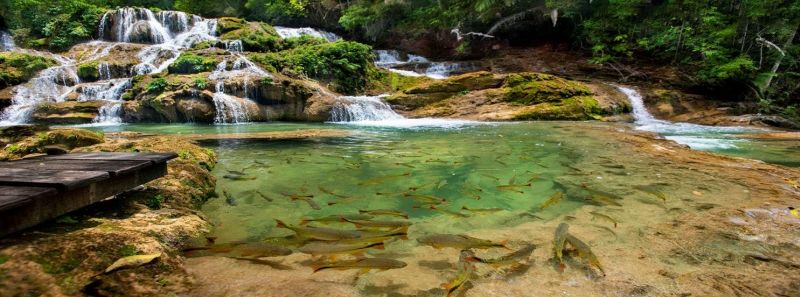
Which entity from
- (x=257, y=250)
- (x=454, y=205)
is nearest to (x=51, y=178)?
(x=257, y=250)

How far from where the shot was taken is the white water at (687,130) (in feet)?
28.0

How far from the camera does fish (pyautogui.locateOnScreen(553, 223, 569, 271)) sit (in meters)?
2.39

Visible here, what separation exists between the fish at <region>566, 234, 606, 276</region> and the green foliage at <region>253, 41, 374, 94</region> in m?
14.9

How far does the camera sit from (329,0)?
28859 millimetres

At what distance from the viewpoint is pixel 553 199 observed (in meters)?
3.72

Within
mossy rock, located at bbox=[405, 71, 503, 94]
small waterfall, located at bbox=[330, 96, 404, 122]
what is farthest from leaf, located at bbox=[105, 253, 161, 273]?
mossy rock, located at bbox=[405, 71, 503, 94]

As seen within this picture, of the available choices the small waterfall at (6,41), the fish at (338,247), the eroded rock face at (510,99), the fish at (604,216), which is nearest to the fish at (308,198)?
the fish at (338,247)

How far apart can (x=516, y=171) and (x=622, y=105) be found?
11.9m

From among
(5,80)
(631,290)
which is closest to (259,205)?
(631,290)

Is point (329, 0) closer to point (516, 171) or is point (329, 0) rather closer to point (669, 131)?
point (669, 131)

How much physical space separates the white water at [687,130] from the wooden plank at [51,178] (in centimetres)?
→ 962

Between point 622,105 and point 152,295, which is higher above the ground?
point 622,105

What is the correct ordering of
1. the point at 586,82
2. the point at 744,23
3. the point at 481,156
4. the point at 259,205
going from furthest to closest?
1. the point at 586,82
2. the point at 744,23
3. the point at 481,156
4. the point at 259,205

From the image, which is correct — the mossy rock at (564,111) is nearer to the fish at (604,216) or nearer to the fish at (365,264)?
the fish at (604,216)
